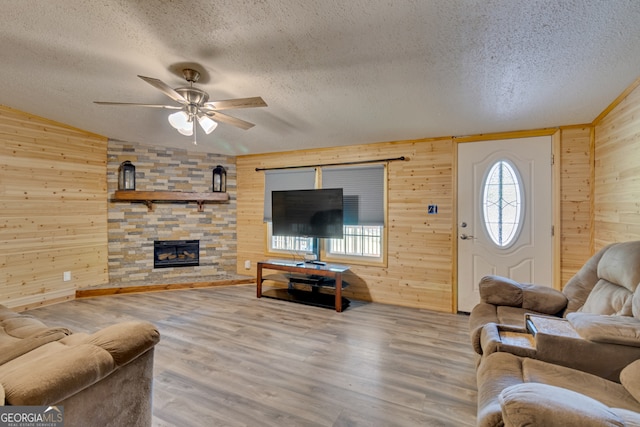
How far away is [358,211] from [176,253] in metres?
3.25

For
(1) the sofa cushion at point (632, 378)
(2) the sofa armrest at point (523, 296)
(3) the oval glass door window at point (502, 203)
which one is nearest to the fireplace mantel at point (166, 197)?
(3) the oval glass door window at point (502, 203)

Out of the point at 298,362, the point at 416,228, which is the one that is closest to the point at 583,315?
the point at 298,362

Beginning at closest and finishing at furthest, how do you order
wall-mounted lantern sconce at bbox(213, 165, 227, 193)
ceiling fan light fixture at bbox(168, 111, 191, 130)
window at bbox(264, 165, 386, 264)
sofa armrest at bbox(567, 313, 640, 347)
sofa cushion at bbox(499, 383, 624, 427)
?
sofa cushion at bbox(499, 383, 624, 427) < sofa armrest at bbox(567, 313, 640, 347) < ceiling fan light fixture at bbox(168, 111, 191, 130) < window at bbox(264, 165, 386, 264) < wall-mounted lantern sconce at bbox(213, 165, 227, 193)

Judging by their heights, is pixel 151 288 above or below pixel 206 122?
below

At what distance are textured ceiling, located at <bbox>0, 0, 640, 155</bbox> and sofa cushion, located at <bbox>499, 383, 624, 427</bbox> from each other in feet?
5.94

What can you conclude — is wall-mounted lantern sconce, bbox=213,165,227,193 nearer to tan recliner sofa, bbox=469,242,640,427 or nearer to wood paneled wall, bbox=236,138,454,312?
wood paneled wall, bbox=236,138,454,312

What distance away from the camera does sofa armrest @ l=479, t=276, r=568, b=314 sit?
7.59 feet

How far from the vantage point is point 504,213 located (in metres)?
3.58

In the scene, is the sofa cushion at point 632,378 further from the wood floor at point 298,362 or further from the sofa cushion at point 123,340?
the sofa cushion at point 123,340

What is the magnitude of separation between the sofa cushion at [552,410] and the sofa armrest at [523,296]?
1.56 m

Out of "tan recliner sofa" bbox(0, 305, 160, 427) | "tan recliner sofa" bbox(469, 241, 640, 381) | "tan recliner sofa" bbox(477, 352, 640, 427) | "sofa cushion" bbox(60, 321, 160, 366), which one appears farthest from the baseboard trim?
"tan recliner sofa" bbox(477, 352, 640, 427)

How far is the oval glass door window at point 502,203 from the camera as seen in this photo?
3.53 m

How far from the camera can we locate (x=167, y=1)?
1.60 m

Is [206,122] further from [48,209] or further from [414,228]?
[48,209]
